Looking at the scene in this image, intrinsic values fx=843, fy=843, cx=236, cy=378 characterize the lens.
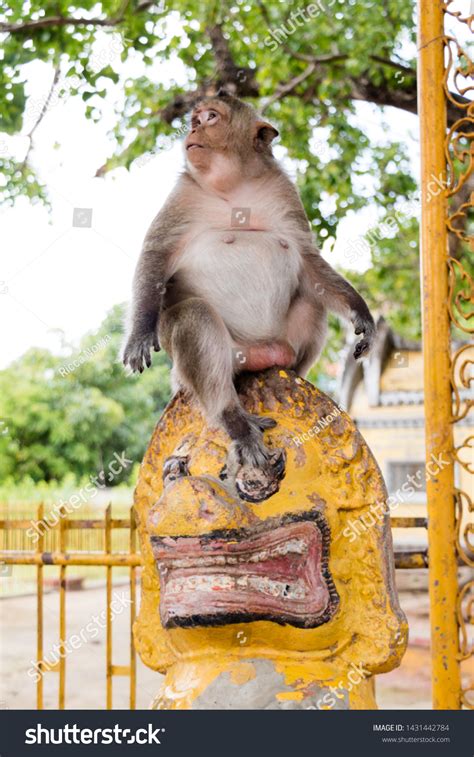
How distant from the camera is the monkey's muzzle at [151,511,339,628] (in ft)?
6.80

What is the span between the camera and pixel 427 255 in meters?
2.89

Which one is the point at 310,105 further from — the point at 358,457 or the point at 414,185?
the point at 358,457

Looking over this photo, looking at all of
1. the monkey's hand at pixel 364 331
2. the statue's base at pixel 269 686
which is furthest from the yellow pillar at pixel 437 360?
the statue's base at pixel 269 686

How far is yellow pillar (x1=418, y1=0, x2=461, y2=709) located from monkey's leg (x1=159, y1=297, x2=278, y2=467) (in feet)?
2.41

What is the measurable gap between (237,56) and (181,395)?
4677 millimetres

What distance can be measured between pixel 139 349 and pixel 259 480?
1.78 feet

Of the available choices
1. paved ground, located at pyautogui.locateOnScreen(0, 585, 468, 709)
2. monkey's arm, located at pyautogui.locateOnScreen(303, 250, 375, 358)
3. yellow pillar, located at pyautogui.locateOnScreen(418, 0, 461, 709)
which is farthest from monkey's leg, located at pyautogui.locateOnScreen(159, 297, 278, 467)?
paved ground, located at pyautogui.locateOnScreen(0, 585, 468, 709)

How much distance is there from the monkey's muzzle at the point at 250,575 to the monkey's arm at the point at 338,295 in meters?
0.80

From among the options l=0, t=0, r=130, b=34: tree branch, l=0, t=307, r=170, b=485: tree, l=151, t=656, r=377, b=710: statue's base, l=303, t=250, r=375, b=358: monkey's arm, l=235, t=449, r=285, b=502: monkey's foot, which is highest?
l=0, t=0, r=130, b=34: tree branch

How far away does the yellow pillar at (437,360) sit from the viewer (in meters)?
2.75

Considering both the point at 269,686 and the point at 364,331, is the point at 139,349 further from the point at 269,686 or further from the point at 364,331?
the point at 269,686

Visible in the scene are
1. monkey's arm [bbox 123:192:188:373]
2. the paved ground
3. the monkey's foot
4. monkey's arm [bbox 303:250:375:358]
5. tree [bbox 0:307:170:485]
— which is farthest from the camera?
tree [bbox 0:307:170:485]

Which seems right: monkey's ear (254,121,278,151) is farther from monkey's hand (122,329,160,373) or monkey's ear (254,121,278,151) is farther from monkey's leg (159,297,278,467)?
monkey's hand (122,329,160,373)

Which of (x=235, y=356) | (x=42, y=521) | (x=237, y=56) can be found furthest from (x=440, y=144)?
(x=237, y=56)
